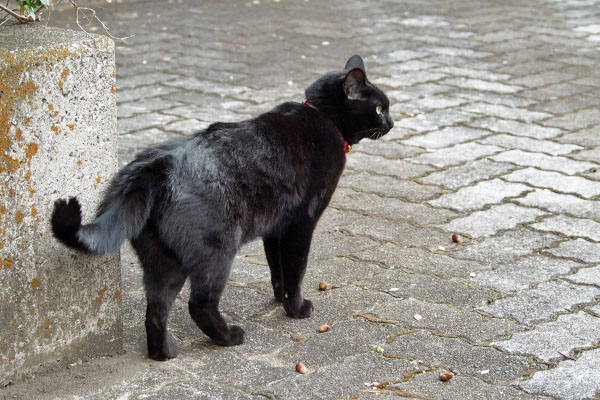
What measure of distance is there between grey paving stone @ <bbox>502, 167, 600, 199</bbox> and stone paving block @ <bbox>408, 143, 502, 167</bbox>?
0.37 metres

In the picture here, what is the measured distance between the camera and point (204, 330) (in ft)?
9.98

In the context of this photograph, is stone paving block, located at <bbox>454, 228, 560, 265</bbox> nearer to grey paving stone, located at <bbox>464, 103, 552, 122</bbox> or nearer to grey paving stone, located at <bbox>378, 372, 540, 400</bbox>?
grey paving stone, located at <bbox>378, 372, 540, 400</bbox>

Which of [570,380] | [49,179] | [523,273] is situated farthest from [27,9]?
[523,273]

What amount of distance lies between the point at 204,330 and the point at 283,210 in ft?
1.85

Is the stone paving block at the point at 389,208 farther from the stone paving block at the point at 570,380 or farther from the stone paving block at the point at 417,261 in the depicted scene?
the stone paving block at the point at 570,380

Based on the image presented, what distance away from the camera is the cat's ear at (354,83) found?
3379 mm

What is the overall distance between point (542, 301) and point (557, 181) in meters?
1.56

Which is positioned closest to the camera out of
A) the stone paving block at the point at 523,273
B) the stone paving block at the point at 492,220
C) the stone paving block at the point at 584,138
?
the stone paving block at the point at 523,273

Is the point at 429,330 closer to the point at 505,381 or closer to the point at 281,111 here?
the point at 505,381

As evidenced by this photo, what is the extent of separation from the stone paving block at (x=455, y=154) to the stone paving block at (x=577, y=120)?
2.37 ft

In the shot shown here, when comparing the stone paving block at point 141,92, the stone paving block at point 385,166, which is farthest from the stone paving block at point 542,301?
the stone paving block at point 141,92

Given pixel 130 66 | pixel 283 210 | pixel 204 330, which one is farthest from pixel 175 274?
pixel 130 66

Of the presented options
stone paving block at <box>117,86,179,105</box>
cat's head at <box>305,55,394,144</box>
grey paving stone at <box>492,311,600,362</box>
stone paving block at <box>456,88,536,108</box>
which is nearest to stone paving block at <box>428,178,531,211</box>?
cat's head at <box>305,55,394,144</box>

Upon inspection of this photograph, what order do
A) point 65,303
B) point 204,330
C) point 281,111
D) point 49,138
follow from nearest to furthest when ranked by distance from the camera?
point 49,138, point 65,303, point 204,330, point 281,111
